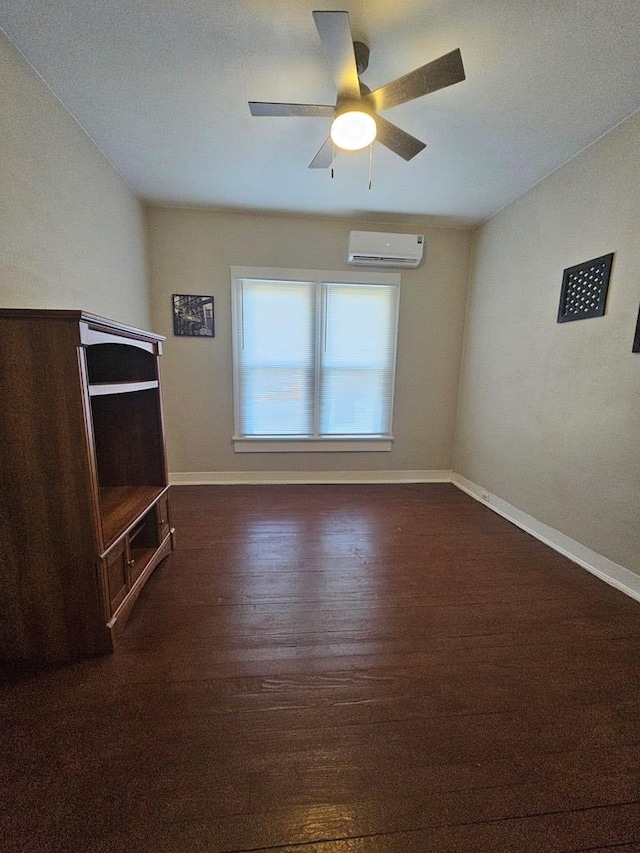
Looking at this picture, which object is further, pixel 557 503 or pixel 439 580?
pixel 557 503

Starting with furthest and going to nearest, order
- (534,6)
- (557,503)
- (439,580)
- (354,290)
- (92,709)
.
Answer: (354,290)
(557,503)
(439,580)
(534,6)
(92,709)

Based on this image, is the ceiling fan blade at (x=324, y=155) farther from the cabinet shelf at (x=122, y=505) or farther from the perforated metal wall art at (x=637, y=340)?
the cabinet shelf at (x=122, y=505)

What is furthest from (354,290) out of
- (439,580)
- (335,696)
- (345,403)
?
(335,696)

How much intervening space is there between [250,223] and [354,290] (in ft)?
3.96

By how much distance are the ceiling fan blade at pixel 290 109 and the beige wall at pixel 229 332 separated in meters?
1.67

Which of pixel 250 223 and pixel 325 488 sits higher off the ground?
pixel 250 223

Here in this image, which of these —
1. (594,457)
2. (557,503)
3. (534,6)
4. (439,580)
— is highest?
(534,6)

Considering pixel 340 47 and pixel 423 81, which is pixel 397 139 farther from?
pixel 340 47

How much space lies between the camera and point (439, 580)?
2.02 metres

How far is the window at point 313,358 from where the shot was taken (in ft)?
11.1

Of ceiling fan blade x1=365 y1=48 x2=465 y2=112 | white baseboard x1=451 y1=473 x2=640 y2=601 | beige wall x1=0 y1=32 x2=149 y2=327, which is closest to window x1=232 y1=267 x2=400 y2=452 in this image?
beige wall x1=0 y1=32 x2=149 y2=327

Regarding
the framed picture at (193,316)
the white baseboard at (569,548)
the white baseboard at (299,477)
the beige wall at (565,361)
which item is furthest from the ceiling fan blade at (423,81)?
the white baseboard at (299,477)

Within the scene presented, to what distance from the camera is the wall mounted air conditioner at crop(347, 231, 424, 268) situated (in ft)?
10.6

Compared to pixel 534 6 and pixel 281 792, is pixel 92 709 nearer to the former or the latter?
pixel 281 792
